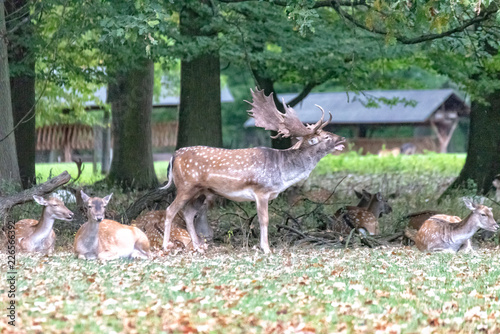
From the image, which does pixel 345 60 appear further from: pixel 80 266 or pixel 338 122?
pixel 338 122

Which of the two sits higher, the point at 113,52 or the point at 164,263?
the point at 113,52

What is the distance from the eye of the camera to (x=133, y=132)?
18.1 m

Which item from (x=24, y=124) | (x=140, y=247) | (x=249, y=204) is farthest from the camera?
(x=24, y=124)

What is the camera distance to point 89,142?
42750 mm

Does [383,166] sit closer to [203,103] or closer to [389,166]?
[389,166]

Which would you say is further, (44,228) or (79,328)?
(44,228)

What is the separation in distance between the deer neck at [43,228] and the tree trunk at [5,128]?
7.38ft

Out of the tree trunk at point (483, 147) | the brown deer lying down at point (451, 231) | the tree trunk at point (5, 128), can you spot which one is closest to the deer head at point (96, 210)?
the tree trunk at point (5, 128)

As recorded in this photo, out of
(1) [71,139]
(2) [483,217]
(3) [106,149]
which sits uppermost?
(2) [483,217]

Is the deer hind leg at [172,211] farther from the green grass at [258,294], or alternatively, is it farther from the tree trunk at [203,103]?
the tree trunk at [203,103]

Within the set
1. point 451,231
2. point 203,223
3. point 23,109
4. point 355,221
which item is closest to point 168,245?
point 203,223

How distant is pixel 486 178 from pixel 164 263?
27.0 feet

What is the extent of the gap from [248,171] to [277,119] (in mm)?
887

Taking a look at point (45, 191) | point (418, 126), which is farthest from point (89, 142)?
point (45, 191)
